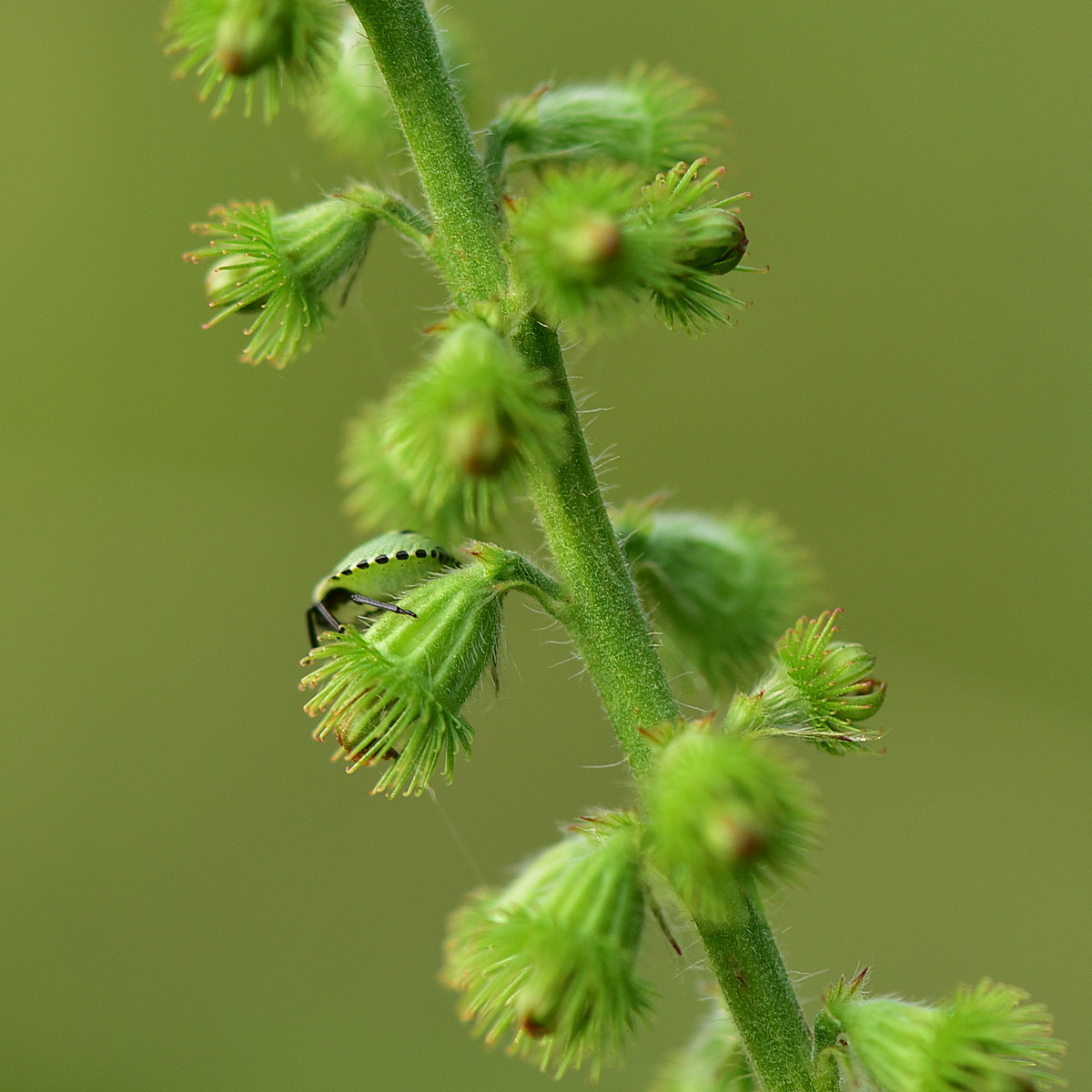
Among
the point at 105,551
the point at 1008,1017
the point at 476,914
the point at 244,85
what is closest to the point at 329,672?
the point at 476,914

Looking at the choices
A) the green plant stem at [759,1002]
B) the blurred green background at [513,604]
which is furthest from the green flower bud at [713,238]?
the blurred green background at [513,604]

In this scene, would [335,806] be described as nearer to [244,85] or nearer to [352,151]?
[352,151]

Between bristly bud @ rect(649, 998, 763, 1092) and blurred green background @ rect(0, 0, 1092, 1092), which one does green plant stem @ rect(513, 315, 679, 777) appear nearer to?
bristly bud @ rect(649, 998, 763, 1092)

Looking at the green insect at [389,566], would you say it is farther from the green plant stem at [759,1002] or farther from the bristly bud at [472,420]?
the green plant stem at [759,1002]

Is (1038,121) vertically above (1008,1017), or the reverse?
(1038,121)

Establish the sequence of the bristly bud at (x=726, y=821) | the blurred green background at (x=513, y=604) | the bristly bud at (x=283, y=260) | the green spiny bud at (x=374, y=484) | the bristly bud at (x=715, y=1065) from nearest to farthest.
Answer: the bristly bud at (x=726, y=821) → the bristly bud at (x=283, y=260) → the bristly bud at (x=715, y=1065) → the green spiny bud at (x=374, y=484) → the blurred green background at (x=513, y=604)

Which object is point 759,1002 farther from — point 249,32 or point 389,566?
point 249,32

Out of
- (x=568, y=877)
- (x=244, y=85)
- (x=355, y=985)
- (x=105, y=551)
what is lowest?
(x=355, y=985)

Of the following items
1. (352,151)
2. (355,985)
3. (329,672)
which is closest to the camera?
(329,672)
